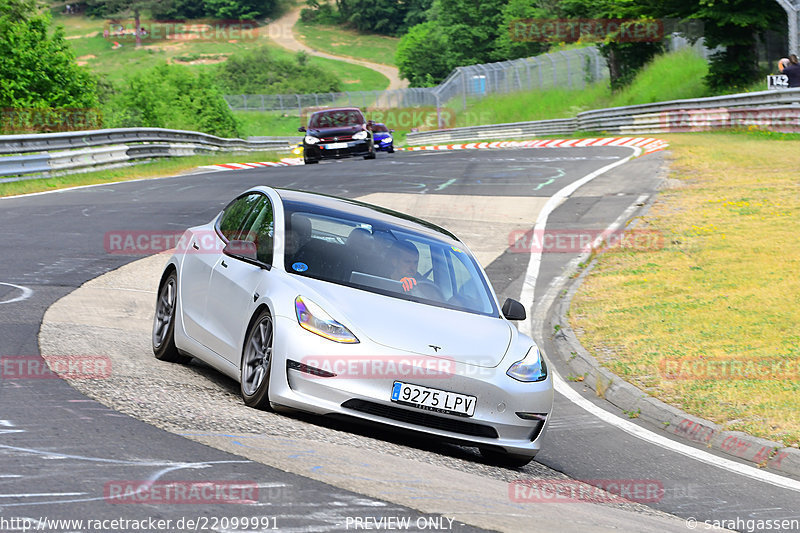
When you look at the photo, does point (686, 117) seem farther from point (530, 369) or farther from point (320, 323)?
point (320, 323)

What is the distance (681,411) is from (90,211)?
12.5 meters

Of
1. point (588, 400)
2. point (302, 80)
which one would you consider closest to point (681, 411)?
point (588, 400)

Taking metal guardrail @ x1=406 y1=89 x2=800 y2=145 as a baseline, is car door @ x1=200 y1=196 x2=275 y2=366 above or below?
above

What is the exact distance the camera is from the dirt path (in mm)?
132125

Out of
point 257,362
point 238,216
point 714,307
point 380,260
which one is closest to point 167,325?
point 238,216

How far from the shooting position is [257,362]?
6883mm

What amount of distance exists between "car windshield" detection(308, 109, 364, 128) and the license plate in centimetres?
2716

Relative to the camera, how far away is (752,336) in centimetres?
1051

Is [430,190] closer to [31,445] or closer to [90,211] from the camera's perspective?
[90,211]

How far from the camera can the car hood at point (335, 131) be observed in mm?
32656

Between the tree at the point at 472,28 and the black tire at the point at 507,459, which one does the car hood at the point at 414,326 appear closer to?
the black tire at the point at 507,459

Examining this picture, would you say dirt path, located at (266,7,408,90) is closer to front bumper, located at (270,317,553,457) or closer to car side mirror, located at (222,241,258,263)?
car side mirror, located at (222,241,258,263)

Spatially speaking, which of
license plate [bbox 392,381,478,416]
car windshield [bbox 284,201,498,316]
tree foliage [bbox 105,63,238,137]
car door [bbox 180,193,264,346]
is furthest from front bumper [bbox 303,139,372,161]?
license plate [bbox 392,381,478,416]

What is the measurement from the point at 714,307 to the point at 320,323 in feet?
22.0
